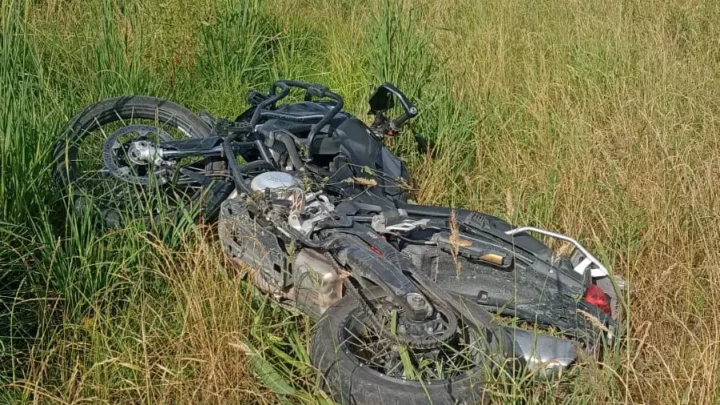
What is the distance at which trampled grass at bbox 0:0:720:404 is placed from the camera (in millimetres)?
2545

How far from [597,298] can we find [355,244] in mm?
954

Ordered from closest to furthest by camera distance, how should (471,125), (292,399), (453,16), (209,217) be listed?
(292,399) → (209,217) → (471,125) → (453,16)

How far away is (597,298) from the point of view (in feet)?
9.48

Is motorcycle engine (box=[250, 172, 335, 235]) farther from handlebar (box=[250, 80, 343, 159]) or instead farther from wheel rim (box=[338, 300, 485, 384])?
wheel rim (box=[338, 300, 485, 384])

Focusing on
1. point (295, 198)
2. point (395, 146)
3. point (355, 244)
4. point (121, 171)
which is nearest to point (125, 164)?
point (121, 171)

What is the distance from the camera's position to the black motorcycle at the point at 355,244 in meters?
2.41

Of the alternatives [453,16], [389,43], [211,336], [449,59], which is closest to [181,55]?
[389,43]

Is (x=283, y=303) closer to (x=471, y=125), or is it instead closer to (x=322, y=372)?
(x=322, y=372)

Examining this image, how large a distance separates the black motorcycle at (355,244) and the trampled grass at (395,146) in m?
0.14

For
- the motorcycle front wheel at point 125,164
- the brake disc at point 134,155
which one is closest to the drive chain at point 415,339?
the motorcycle front wheel at point 125,164

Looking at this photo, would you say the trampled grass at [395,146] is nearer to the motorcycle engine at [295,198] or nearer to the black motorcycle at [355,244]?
the black motorcycle at [355,244]

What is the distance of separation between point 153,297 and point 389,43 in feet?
7.73

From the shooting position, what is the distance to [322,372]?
2422 millimetres

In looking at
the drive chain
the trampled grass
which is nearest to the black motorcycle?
the drive chain
